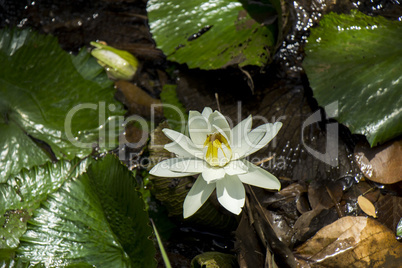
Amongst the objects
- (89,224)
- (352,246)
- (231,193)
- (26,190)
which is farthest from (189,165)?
(26,190)

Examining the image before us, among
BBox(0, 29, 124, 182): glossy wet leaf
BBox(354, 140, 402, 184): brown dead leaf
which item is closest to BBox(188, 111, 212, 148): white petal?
BBox(0, 29, 124, 182): glossy wet leaf

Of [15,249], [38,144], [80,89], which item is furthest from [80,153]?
[15,249]

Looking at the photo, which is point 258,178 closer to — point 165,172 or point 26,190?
point 165,172

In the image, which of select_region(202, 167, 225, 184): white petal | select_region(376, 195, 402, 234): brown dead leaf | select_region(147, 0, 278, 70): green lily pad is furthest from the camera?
select_region(147, 0, 278, 70): green lily pad

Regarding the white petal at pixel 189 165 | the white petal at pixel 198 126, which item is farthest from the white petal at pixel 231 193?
the white petal at pixel 198 126

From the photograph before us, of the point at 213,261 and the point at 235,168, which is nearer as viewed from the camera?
the point at 235,168

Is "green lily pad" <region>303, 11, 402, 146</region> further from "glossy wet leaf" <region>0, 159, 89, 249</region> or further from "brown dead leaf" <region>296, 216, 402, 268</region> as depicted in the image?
"glossy wet leaf" <region>0, 159, 89, 249</region>
